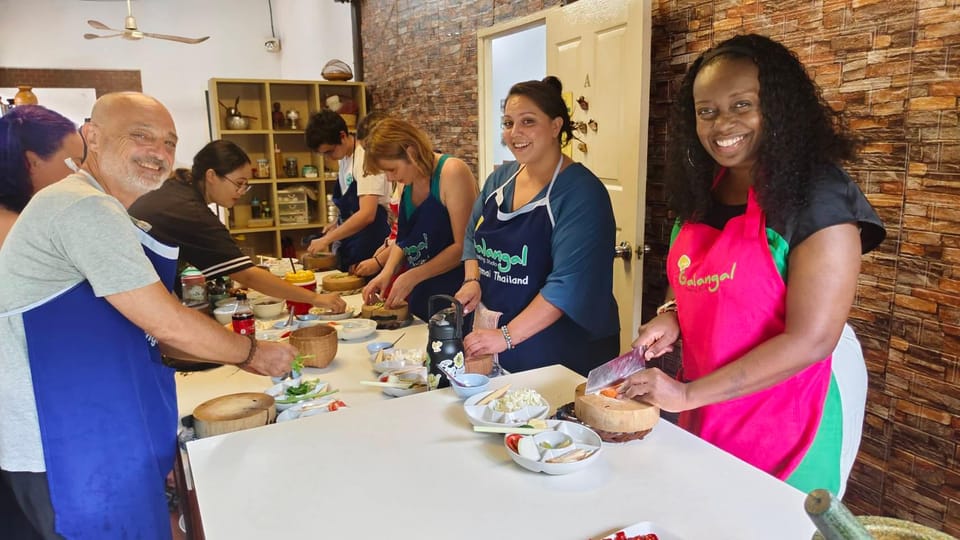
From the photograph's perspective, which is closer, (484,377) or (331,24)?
(484,377)

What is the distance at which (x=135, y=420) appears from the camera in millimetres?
1396

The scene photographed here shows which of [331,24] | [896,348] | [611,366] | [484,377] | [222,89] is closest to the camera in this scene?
[611,366]

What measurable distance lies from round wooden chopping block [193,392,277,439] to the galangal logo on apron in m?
1.02

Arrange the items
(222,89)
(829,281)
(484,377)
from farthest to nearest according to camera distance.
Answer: (222,89) < (484,377) < (829,281)

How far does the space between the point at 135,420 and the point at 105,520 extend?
219mm

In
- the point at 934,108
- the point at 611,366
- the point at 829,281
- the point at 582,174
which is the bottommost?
the point at 611,366

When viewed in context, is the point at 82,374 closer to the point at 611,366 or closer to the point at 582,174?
the point at 611,366

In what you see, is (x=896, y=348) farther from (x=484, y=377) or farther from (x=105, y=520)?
(x=105, y=520)

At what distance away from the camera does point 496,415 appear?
1.39 metres

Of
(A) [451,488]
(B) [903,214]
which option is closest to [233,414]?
(A) [451,488]

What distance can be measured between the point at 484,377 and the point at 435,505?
514 millimetres

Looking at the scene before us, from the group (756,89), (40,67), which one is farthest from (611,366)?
(40,67)

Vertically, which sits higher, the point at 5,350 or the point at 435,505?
the point at 5,350

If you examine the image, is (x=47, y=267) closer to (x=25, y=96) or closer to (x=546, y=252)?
(x=546, y=252)
